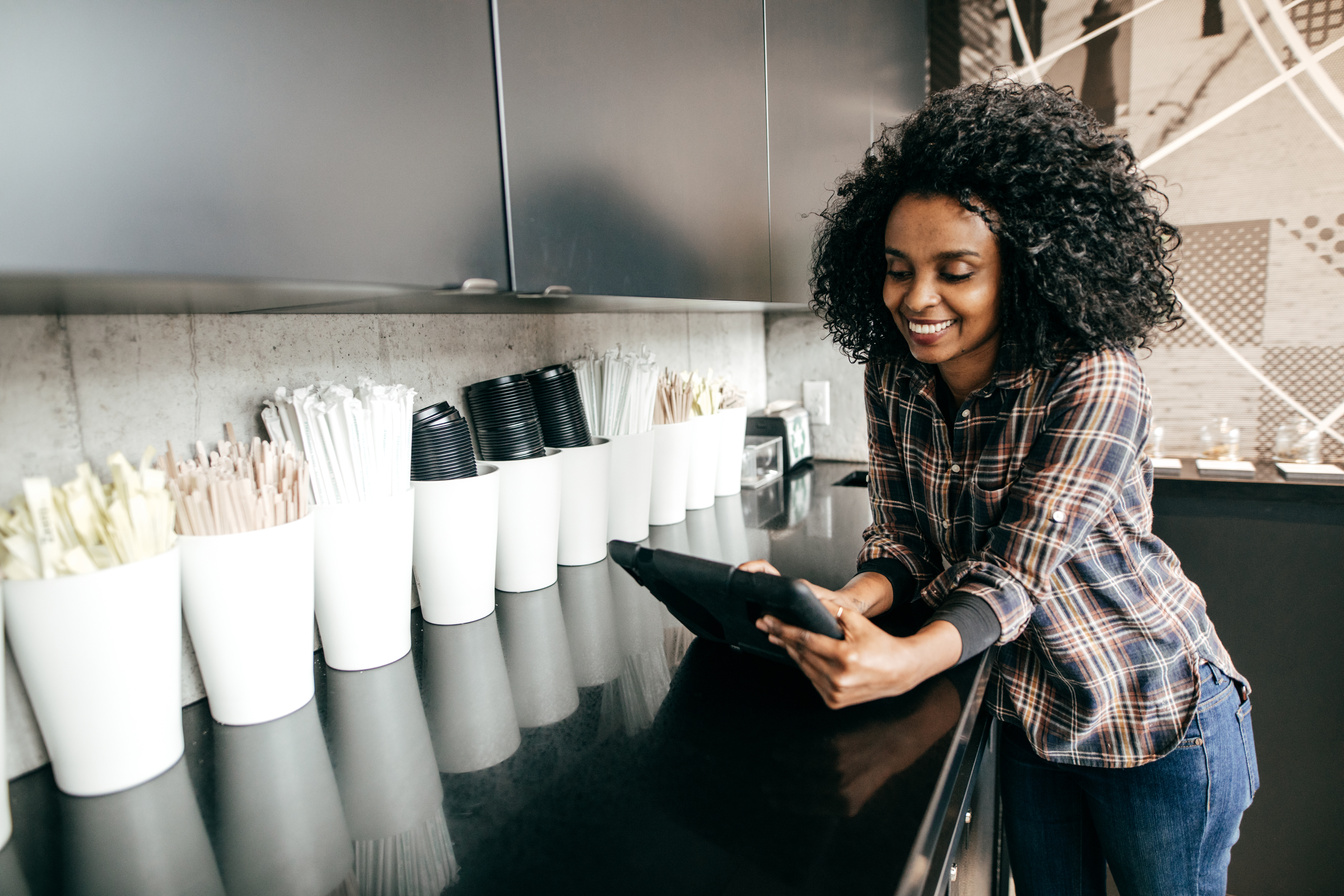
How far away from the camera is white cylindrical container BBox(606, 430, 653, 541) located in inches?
59.9

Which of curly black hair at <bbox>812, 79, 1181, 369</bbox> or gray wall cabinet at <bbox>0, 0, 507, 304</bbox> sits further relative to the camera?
curly black hair at <bbox>812, 79, 1181, 369</bbox>

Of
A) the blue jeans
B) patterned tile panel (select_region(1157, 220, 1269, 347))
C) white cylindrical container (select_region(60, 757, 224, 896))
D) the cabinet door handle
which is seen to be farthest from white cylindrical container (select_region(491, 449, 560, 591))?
patterned tile panel (select_region(1157, 220, 1269, 347))

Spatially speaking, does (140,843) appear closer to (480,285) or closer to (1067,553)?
(480,285)

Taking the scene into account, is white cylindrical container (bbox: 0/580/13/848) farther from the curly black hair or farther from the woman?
the curly black hair

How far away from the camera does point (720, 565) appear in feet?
2.76

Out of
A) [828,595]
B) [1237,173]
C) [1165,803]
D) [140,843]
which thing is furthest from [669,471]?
[1237,173]

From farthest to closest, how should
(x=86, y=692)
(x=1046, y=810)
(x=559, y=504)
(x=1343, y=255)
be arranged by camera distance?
→ (x=1343, y=255), (x=559, y=504), (x=1046, y=810), (x=86, y=692)

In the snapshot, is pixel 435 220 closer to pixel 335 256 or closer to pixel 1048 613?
→ pixel 335 256

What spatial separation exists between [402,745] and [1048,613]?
87 cm

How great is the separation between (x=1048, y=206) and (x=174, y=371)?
119 centimetres

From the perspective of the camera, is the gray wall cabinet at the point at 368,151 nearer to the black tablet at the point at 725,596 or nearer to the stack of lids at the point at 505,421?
the stack of lids at the point at 505,421

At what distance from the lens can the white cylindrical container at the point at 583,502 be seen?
4.50 ft

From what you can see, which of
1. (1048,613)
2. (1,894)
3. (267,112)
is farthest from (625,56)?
(1,894)

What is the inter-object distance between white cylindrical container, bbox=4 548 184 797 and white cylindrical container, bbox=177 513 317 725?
45 millimetres
